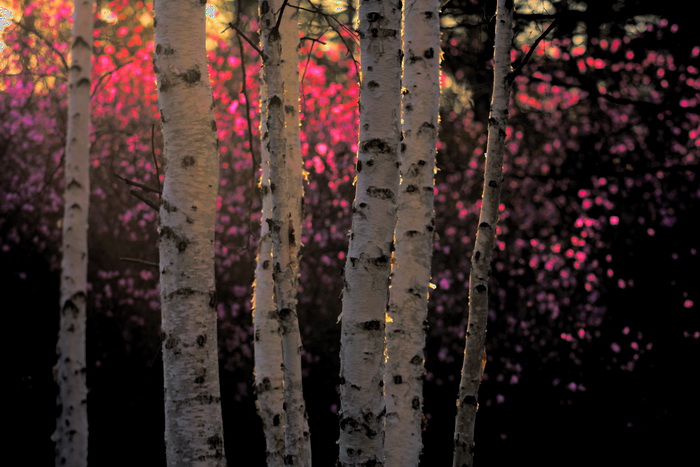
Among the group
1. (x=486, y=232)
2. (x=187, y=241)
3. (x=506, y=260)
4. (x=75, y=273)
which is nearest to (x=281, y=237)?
(x=187, y=241)

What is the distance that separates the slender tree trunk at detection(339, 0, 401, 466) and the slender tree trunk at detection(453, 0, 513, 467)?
3.62 ft

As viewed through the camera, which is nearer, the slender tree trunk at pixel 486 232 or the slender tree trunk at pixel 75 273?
the slender tree trunk at pixel 486 232

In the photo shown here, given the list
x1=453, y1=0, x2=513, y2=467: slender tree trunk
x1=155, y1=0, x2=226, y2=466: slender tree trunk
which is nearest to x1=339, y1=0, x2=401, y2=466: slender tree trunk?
x1=155, y1=0, x2=226, y2=466: slender tree trunk

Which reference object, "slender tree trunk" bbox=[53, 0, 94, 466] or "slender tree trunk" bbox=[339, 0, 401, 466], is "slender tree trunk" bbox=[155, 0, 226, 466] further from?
"slender tree trunk" bbox=[53, 0, 94, 466]

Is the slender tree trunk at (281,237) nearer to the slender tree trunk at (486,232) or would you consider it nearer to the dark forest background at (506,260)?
the slender tree trunk at (486,232)

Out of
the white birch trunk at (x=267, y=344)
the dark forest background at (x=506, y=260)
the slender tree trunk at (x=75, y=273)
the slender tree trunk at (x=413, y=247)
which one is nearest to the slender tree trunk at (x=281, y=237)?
the slender tree trunk at (x=413, y=247)

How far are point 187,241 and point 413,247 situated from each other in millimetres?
1508

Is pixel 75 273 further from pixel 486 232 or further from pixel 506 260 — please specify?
pixel 506 260

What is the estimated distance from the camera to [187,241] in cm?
331

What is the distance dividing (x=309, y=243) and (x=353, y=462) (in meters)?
5.59

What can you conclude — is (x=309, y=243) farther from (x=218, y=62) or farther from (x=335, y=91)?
(x=218, y=62)

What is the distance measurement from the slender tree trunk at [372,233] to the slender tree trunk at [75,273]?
3.13m

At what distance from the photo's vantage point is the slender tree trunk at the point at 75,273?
5.93 meters

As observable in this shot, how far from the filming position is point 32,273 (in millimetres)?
9906
